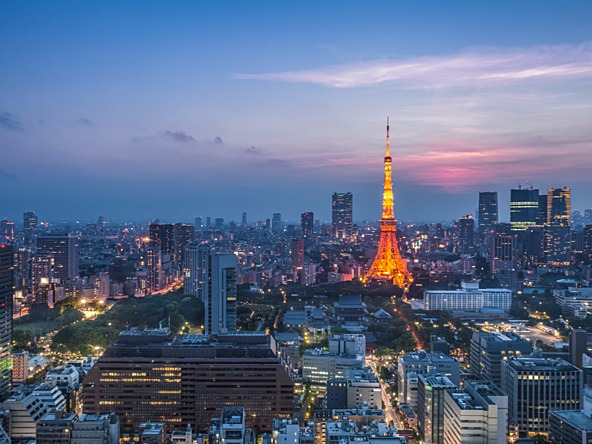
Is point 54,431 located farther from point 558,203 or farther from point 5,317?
point 558,203

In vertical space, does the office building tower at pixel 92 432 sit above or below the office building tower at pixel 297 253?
below

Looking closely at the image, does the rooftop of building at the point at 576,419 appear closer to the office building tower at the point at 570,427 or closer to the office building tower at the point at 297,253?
the office building tower at the point at 570,427

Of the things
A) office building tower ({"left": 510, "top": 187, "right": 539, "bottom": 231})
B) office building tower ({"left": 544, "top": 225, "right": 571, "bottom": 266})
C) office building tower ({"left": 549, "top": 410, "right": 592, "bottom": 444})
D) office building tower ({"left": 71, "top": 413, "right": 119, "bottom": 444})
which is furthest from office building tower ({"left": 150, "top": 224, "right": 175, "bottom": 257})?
office building tower ({"left": 549, "top": 410, "right": 592, "bottom": 444})

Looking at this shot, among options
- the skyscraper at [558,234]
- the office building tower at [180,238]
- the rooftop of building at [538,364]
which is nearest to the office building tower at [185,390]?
the rooftop of building at [538,364]

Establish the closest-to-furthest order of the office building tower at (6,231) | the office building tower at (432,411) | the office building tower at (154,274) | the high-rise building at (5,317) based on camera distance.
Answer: the office building tower at (432,411) < the high-rise building at (5,317) < the office building tower at (154,274) < the office building tower at (6,231)

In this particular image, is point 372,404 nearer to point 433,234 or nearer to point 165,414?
point 165,414

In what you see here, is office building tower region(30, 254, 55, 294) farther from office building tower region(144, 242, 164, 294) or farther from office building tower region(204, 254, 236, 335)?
office building tower region(204, 254, 236, 335)

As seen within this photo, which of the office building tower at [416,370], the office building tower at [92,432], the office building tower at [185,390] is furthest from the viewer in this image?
the office building tower at [416,370]
